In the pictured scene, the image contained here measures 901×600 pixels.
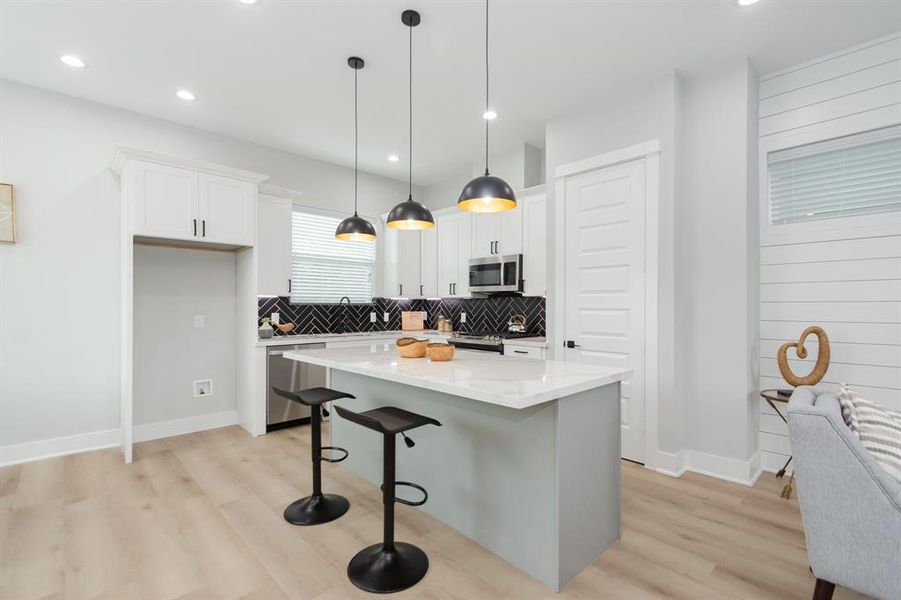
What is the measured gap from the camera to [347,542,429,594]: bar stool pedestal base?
75.0 inches

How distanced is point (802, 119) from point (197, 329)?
555cm

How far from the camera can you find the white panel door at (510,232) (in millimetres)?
4598

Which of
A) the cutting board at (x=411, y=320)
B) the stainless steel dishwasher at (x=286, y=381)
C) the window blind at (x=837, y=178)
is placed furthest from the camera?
the cutting board at (x=411, y=320)

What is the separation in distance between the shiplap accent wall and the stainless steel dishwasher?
4.11m

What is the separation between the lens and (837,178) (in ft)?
9.96

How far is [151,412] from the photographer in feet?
13.2

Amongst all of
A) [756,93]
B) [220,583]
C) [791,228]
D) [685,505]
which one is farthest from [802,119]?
[220,583]

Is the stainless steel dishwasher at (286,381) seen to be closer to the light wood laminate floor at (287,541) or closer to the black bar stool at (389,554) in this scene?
the light wood laminate floor at (287,541)

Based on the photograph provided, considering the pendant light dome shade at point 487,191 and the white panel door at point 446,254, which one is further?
the white panel door at point 446,254

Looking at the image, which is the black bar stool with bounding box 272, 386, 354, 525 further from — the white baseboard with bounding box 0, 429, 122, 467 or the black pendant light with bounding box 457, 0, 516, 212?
the white baseboard with bounding box 0, 429, 122, 467

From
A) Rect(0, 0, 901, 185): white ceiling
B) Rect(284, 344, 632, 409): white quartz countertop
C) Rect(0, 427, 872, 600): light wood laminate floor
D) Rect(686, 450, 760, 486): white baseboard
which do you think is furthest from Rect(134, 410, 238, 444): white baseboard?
Rect(686, 450, 760, 486): white baseboard

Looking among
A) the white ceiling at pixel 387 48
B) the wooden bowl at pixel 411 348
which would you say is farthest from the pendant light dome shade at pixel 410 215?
the white ceiling at pixel 387 48

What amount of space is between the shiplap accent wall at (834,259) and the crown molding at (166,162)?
4528 mm

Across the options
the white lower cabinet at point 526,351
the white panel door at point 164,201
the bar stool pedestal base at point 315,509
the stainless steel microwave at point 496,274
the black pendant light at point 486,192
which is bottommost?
the bar stool pedestal base at point 315,509
